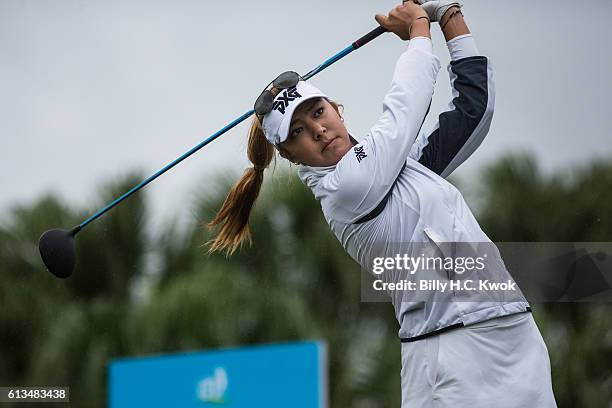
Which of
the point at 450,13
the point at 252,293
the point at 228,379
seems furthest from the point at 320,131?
the point at 252,293

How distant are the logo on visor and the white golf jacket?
143 mm

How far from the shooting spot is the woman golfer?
184 cm

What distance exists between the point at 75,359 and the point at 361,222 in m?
5.22

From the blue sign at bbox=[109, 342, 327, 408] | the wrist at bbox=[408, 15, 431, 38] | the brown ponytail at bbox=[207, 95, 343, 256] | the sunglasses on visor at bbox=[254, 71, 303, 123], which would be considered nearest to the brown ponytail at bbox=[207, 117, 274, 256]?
the brown ponytail at bbox=[207, 95, 343, 256]

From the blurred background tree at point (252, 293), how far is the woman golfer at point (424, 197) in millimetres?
4194

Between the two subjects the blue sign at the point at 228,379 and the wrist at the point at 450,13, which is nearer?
the wrist at the point at 450,13

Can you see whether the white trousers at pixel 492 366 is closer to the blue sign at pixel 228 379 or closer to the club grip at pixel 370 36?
the club grip at pixel 370 36

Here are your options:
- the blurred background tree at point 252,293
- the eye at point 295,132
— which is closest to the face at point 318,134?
the eye at point 295,132

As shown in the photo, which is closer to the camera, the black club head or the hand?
the hand

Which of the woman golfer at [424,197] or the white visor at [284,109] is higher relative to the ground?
the white visor at [284,109]

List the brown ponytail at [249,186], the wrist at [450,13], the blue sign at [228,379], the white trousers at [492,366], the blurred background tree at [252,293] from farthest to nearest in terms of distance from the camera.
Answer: the blurred background tree at [252,293] → the blue sign at [228,379] → the brown ponytail at [249,186] → the wrist at [450,13] → the white trousers at [492,366]

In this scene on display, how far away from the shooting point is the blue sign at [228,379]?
16.6ft

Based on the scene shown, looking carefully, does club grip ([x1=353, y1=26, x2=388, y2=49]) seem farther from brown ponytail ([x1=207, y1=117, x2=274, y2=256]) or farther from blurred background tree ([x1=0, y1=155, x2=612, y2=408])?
blurred background tree ([x1=0, y1=155, x2=612, y2=408])

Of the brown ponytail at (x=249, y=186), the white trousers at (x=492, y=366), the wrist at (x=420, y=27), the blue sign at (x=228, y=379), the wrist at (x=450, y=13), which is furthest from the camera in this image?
the blue sign at (x=228, y=379)
